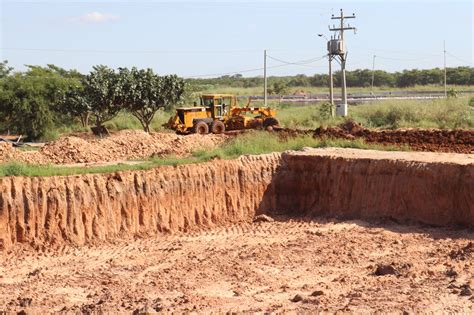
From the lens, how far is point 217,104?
3797 centimetres

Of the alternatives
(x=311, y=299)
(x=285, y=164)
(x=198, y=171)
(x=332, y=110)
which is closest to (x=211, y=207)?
(x=198, y=171)

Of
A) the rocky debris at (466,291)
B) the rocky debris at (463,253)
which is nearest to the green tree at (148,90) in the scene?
the rocky debris at (463,253)

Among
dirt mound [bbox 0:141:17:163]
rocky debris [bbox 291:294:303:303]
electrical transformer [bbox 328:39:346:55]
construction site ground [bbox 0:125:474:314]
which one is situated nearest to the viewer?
construction site ground [bbox 0:125:474:314]

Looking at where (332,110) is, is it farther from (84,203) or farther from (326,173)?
(84,203)

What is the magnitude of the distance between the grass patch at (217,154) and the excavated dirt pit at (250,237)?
0.49m

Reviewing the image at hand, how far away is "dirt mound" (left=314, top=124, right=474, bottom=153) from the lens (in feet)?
88.5

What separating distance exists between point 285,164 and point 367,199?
2.96m

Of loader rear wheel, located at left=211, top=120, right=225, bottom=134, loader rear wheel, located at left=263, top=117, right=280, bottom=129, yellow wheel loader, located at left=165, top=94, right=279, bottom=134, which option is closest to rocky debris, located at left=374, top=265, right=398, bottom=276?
yellow wheel loader, located at left=165, top=94, right=279, bottom=134

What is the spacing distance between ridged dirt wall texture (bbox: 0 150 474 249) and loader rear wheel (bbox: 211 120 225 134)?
12226mm

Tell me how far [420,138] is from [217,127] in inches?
402

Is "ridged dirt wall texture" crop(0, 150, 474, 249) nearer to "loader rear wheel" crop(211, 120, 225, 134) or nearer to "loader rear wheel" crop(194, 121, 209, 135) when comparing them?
"loader rear wheel" crop(194, 121, 209, 135)

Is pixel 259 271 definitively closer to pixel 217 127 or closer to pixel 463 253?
pixel 463 253

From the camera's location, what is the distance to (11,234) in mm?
19469

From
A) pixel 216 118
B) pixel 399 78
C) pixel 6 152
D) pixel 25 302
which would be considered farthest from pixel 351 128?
pixel 399 78
